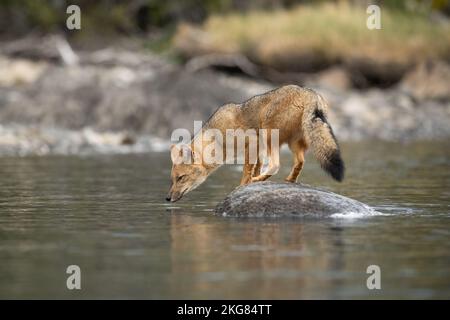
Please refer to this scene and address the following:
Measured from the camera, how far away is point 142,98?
98.2 ft

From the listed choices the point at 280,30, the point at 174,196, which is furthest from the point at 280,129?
the point at 280,30

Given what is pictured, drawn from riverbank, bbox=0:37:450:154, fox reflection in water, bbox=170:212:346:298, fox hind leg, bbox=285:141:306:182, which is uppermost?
riverbank, bbox=0:37:450:154

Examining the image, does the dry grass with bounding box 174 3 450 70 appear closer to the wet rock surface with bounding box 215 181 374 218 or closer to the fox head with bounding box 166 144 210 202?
the fox head with bounding box 166 144 210 202

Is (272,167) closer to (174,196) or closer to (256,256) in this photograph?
(174,196)

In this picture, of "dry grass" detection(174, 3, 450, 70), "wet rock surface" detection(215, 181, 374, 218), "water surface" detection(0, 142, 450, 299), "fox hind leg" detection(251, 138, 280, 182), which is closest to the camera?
"water surface" detection(0, 142, 450, 299)

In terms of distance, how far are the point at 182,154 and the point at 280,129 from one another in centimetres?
143

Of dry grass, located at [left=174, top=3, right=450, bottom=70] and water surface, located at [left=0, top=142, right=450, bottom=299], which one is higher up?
dry grass, located at [left=174, top=3, right=450, bottom=70]

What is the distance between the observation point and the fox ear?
47.0 feet

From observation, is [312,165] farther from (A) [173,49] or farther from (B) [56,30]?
(B) [56,30]

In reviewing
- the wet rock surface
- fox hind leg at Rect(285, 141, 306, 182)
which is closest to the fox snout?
the wet rock surface

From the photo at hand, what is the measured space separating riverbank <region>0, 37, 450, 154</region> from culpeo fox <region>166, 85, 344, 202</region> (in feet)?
39.3

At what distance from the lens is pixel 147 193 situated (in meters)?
16.6
